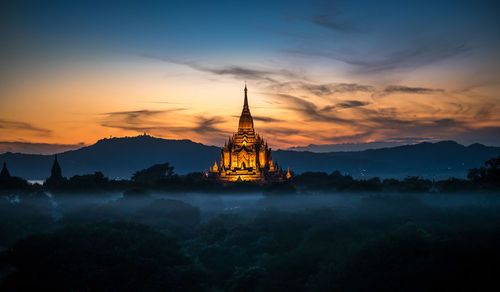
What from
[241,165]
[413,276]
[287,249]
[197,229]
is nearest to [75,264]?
[413,276]

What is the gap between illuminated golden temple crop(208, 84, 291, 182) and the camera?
12738 cm

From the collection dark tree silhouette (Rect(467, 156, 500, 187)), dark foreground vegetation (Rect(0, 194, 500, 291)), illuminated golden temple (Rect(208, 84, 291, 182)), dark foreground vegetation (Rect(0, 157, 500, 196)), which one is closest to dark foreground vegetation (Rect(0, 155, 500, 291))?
dark foreground vegetation (Rect(0, 194, 500, 291))

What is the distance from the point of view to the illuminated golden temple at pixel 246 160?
418ft

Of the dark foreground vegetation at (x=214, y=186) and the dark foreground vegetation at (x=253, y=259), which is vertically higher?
the dark foreground vegetation at (x=214, y=186)

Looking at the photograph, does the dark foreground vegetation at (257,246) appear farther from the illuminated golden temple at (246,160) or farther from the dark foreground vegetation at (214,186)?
the illuminated golden temple at (246,160)

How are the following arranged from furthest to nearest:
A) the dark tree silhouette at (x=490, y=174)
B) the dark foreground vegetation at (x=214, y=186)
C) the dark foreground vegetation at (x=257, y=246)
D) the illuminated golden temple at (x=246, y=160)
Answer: the illuminated golden temple at (x=246, y=160) → the dark foreground vegetation at (x=214, y=186) → the dark tree silhouette at (x=490, y=174) → the dark foreground vegetation at (x=257, y=246)

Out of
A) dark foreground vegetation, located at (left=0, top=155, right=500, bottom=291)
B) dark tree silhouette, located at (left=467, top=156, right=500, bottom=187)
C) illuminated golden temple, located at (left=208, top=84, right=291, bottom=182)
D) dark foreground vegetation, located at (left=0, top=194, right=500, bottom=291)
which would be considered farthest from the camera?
illuminated golden temple, located at (left=208, top=84, right=291, bottom=182)

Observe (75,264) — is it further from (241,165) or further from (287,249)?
(241,165)

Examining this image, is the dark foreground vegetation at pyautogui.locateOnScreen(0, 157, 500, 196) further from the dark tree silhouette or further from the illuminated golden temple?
the illuminated golden temple

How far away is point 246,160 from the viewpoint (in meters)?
132

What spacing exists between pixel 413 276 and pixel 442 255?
2445mm

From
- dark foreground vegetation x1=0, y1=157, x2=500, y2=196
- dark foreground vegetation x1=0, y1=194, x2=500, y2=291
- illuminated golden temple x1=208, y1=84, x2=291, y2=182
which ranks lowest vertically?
dark foreground vegetation x1=0, y1=194, x2=500, y2=291

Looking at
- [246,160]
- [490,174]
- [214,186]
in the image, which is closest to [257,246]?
[490,174]

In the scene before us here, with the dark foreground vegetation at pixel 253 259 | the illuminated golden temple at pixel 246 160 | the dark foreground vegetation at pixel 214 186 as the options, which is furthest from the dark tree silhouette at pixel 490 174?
the illuminated golden temple at pixel 246 160
